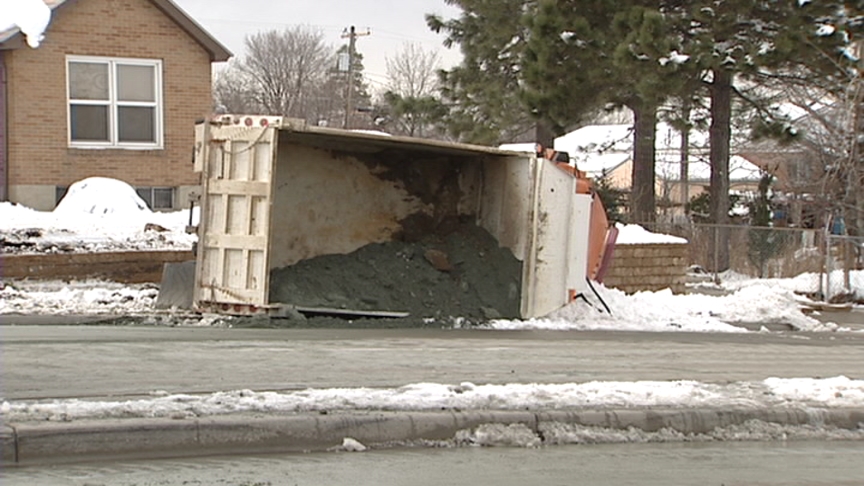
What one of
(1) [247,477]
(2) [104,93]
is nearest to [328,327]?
(1) [247,477]

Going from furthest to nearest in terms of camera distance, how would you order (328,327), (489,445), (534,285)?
(534,285), (328,327), (489,445)

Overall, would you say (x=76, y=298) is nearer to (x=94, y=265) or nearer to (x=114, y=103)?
(x=94, y=265)

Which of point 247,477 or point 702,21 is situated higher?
point 702,21

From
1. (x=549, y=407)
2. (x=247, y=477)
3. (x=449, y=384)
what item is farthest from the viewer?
(x=449, y=384)

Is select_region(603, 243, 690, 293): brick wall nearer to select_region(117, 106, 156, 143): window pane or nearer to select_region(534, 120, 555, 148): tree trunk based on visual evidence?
select_region(534, 120, 555, 148): tree trunk

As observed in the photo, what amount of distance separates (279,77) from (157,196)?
50.3m

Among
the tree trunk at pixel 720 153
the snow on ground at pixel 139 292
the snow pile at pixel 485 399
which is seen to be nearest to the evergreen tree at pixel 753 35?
the tree trunk at pixel 720 153

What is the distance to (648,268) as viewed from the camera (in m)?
18.1

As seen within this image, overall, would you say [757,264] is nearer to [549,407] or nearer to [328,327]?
[328,327]

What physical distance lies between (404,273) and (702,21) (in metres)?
10.9

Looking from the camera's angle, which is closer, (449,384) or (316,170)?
(449,384)

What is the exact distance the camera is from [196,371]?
873 centimetres

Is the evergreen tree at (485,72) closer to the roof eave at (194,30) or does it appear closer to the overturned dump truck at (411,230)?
the roof eave at (194,30)

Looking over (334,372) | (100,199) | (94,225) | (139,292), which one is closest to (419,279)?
(139,292)
